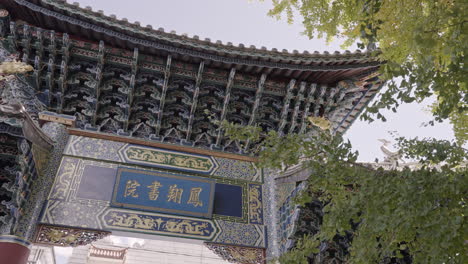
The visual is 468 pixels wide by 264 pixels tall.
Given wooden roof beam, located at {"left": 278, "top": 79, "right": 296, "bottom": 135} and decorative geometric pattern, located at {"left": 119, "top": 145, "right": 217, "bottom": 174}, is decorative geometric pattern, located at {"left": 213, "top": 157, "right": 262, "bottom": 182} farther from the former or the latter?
wooden roof beam, located at {"left": 278, "top": 79, "right": 296, "bottom": 135}

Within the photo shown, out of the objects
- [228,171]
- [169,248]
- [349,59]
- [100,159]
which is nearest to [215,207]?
[228,171]

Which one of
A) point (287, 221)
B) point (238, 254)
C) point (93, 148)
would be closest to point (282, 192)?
point (287, 221)

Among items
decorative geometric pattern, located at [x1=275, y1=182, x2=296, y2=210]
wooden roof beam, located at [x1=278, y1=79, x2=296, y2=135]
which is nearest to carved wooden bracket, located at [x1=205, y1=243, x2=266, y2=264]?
decorative geometric pattern, located at [x1=275, y1=182, x2=296, y2=210]

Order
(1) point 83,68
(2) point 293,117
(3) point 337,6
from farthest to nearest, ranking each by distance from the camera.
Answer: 1. (2) point 293,117
2. (1) point 83,68
3. (3) point 337,6

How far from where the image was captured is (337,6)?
4.52 metres

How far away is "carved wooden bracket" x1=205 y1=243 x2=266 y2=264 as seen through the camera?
6.07 metres

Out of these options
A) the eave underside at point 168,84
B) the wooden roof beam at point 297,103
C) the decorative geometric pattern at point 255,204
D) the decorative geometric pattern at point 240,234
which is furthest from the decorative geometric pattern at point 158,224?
the wooden roof beam at point 297,103

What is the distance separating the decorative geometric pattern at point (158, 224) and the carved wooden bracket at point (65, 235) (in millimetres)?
216

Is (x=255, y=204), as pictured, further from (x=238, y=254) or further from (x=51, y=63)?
(x=51, y=63)

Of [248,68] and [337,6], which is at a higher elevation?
[248,68]

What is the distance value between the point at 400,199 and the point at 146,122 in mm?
4426

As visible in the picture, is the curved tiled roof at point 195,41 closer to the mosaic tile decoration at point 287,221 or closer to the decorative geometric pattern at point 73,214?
the mosaic tile decoration at point 287,221

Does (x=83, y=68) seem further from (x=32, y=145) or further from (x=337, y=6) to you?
(x=337, y=6)

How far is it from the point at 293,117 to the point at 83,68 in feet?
11.3
